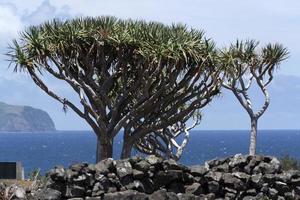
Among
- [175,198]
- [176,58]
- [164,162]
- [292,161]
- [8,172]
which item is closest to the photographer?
[175,198]

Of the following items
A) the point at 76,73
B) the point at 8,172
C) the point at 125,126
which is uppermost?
the point at 76,73

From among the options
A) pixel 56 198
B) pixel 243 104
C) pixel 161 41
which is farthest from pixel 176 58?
pixel 56 198

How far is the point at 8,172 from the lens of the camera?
2788 cm

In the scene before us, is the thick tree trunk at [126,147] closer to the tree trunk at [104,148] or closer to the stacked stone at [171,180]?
the tree trunk at [104,148]

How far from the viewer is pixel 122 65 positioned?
2522 centimetres

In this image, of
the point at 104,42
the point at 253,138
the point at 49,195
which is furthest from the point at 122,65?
the point at 49,195

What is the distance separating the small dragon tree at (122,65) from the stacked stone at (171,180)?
7105 millimetres

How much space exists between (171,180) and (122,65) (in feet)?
30.6

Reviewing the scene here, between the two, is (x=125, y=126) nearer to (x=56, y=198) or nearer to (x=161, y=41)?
(x=161, y=41)

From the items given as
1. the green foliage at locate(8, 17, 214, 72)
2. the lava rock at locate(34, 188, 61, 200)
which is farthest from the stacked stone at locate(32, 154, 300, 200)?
the green foliage at locate(8, 17, 214, 72)

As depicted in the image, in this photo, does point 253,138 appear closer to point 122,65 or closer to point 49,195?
point 122,65

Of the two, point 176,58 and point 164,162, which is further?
point 176,58

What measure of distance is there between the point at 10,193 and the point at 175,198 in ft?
14.1

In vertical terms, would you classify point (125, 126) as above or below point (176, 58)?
below
